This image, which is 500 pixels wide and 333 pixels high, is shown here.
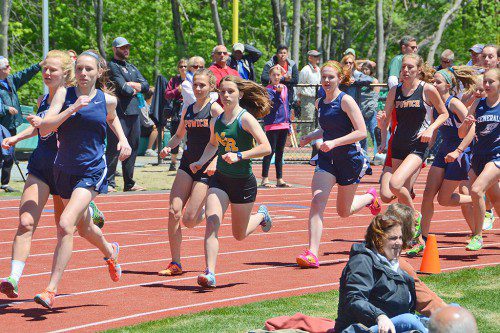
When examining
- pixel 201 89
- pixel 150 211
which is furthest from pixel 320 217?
pixel 150 211

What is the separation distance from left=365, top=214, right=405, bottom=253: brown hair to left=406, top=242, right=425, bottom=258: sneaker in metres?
4.52

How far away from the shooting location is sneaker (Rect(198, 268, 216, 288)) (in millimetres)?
9125

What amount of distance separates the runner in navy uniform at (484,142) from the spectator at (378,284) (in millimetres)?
4611

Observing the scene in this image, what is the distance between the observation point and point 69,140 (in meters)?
8.45

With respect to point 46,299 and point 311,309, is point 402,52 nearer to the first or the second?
point 311,309

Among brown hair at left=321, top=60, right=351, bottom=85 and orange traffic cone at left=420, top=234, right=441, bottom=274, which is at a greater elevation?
brown hair at left=321, top=60, right=351, bottom=85

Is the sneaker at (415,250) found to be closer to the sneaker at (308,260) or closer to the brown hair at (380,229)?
the sneaker at (308,260)

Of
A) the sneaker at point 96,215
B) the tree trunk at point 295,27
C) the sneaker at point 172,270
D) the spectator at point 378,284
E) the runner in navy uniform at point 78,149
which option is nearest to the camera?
the spectator at point 378,284

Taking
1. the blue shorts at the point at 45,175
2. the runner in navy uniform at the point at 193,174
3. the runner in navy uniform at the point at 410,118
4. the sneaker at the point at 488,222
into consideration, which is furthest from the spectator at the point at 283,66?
the blue shorts at the point at 45,175

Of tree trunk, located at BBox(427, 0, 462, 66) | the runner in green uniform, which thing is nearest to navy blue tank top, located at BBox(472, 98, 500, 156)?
the runner in green uniform

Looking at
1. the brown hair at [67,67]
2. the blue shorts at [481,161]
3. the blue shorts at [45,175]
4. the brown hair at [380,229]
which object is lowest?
the blue shorts at [481,161]

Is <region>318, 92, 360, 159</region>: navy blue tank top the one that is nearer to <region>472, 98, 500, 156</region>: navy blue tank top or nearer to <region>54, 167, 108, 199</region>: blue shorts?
<region>472, 98, 500, 156</region>: navy blue tank top

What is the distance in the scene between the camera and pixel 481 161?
11359 mm

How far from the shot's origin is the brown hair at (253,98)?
988cm
